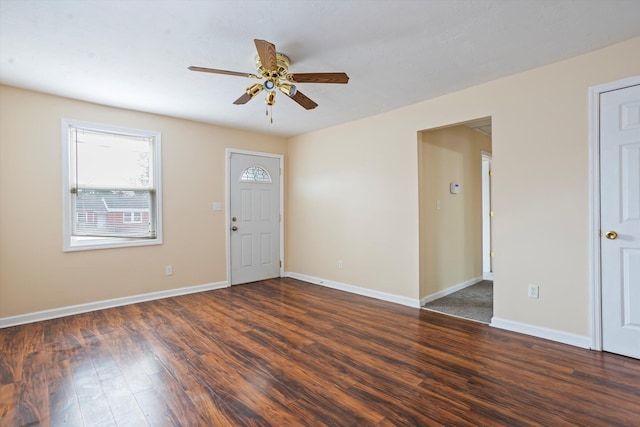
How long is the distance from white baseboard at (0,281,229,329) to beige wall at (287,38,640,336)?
2.43 metres

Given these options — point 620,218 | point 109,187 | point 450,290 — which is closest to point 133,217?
point 109,187

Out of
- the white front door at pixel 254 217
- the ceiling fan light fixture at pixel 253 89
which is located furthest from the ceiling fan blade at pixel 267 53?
the white front door at pixel 254 217

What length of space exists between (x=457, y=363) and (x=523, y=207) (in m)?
1.59

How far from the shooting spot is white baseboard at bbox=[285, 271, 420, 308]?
391 cm

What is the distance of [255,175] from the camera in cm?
524

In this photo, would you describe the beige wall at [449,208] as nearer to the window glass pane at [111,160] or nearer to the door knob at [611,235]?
the door knob at [611,235]

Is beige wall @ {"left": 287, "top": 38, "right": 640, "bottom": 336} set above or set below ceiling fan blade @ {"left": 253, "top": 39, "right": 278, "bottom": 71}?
below

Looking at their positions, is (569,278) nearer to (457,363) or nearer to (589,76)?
(457,363)

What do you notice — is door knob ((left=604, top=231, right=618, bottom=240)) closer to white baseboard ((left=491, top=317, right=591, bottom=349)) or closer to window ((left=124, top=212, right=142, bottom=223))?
white baseboard ((left=491, top=317, right=591, bottom=349))

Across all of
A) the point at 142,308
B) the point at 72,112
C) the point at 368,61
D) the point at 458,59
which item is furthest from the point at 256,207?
the point at 458,59

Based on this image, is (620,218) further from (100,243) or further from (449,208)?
(100,243)

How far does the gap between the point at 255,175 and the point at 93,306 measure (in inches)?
111

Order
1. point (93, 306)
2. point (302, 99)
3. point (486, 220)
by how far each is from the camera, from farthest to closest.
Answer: point (486, 220) < point (93, 306) < point (302, 99)

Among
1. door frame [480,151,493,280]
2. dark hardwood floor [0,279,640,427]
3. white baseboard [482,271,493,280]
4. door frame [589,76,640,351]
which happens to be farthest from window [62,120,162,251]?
door frame [480,151,493,280]
